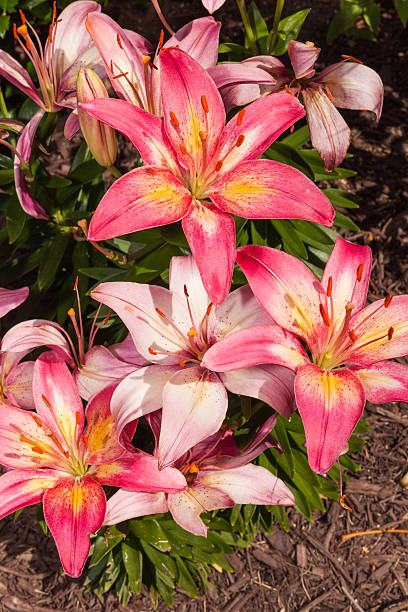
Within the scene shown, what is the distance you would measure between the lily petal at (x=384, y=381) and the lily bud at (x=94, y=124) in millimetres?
470

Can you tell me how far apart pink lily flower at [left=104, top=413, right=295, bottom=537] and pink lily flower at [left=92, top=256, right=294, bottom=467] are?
0.15 m

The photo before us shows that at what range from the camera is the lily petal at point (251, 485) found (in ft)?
3.20

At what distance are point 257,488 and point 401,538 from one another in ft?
3.56

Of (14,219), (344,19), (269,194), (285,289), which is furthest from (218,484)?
Answer: (344,19)

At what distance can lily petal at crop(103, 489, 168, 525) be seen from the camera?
91 cm


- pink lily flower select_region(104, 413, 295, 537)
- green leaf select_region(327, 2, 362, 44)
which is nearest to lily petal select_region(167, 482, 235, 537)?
pink lily flower select_region(104, 413, 295, 537)

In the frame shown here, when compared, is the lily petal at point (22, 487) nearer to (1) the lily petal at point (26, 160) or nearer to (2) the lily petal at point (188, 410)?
(2) the lily petal at point (188, 410)

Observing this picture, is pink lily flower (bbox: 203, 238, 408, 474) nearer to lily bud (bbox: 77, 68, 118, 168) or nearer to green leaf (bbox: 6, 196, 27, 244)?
lily bud (bbox: 77, 68, 118, 168)

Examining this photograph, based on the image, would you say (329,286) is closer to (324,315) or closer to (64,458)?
(324,315)

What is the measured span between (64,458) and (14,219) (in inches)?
24.8

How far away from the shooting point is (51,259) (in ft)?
4.90

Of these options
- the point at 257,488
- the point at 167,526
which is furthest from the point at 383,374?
the point at 167,526

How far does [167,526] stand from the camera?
141cm

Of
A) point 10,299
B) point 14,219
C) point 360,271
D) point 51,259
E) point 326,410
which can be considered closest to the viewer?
point 326,410
